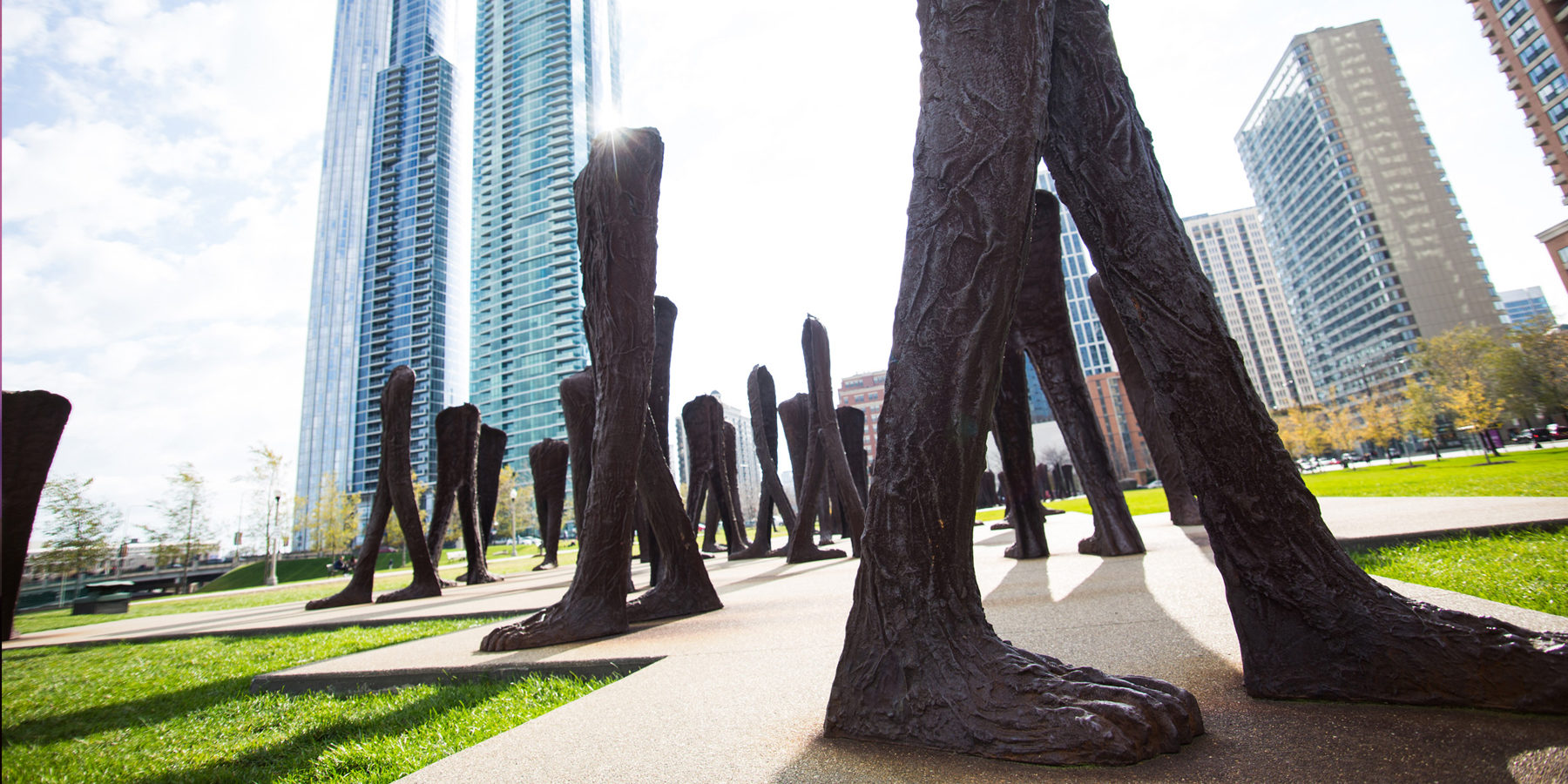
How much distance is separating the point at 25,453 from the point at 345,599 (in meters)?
3.63

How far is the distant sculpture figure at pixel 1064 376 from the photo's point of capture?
18.3ft

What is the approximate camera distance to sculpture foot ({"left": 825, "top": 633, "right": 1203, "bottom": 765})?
1.77 meters

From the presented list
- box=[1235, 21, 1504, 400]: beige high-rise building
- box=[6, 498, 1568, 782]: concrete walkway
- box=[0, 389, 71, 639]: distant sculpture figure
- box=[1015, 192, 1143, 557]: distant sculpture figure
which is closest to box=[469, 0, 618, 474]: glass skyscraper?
box=[0, 389, 71, 639]: distant sculpture figure

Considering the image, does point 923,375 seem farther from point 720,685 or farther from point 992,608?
point 992,608

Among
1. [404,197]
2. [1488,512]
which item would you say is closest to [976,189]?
[1488,512]

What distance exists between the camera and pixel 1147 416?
22.2 ft

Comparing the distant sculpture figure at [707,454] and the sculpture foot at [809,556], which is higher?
the distant sculpture figure at [707,454]

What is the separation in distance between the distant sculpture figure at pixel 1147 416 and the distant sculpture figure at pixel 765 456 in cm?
547

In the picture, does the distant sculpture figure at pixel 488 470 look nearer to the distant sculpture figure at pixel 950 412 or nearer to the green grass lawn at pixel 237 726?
the green grass lawn at pixel 237 726

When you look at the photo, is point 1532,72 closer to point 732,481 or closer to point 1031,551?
point 732,481

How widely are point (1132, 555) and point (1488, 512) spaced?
8.48 feet

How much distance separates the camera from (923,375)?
218 centimetres

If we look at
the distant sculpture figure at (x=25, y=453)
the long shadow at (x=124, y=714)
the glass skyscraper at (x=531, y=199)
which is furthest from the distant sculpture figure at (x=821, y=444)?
the glass skyscraper at (x=531, y=199)

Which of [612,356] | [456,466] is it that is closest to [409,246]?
[456,466]
